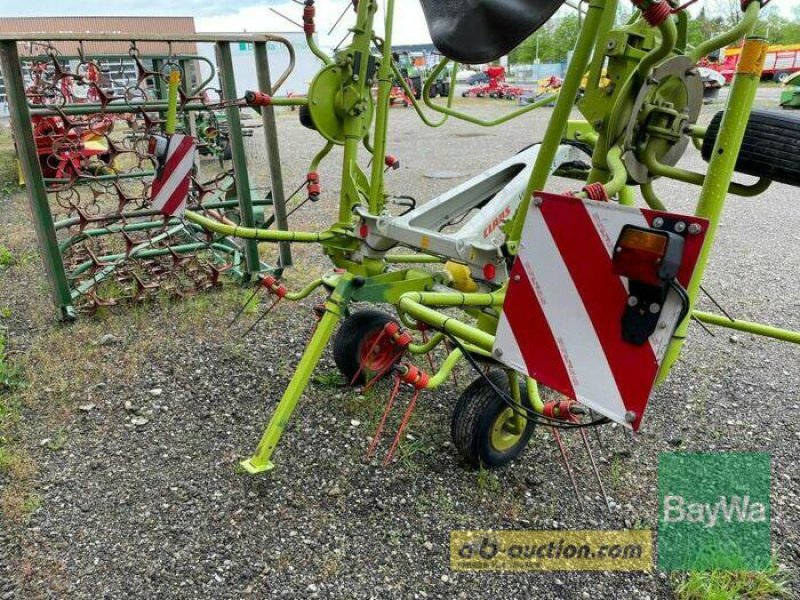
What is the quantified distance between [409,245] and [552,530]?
4.05 ft

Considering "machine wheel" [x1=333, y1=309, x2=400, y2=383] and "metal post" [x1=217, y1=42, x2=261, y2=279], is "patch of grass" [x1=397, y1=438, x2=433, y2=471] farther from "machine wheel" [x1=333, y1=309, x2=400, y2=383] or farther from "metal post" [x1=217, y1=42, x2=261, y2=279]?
"metal post" [x1=217, y1=42, x2=261, y2=279]

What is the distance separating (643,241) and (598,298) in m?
0.21

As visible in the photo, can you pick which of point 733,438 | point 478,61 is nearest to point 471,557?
point 733,438

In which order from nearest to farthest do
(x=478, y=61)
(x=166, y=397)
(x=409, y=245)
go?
1. (x=478, y=61)
2. (x=409, y=245)
3. (x=166, y=397)

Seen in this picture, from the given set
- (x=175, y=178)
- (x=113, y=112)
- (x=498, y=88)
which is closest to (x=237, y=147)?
(x=113, y=112)

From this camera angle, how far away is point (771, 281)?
4.66 metres

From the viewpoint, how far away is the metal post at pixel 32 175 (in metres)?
3.30

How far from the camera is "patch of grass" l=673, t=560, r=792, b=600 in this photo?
196cm

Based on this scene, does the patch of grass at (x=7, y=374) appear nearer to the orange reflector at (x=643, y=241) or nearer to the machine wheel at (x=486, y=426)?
the machine wheel at (x=486, y=426)

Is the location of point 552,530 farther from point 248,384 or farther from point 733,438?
point 248,384

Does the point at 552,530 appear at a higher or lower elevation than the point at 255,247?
lower

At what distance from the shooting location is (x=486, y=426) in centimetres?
239

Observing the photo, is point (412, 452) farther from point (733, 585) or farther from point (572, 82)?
point (572, 82)

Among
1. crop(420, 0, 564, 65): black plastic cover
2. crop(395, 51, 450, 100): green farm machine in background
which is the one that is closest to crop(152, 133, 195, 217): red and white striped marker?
crop(420, 0, 564, 65): black plastic cover
